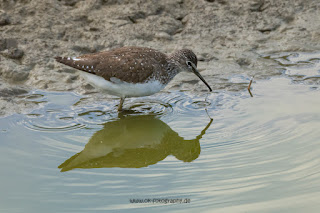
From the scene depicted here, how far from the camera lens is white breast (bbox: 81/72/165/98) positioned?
7.29 m

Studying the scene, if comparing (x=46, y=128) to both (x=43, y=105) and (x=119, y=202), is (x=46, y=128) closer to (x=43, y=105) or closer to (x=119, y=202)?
(x=43, y=105)

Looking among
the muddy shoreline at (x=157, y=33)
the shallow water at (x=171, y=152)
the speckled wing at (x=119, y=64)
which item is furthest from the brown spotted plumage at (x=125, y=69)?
the muddy shoreline at (x=157, y=33)

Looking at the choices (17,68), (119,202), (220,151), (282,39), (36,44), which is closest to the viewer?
(119,202)

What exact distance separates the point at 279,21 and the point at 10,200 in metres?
7.35

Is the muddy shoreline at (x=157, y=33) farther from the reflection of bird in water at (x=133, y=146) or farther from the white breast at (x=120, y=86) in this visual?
the reflection of bird in water at (x=133, y=146)

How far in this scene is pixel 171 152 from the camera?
632 centimetres

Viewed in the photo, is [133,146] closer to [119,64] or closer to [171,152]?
[171,152]

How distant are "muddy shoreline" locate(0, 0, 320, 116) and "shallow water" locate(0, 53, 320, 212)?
66cm

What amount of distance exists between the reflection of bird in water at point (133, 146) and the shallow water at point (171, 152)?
0.01 metres

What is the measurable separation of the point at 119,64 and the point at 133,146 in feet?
4.91

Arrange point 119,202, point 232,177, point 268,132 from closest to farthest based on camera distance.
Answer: point 119,202
point 232,177
point 268,132

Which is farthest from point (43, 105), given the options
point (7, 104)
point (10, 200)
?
point (10, 200)

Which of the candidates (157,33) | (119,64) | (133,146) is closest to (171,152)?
(133,146)

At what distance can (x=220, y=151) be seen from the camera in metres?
6.08
